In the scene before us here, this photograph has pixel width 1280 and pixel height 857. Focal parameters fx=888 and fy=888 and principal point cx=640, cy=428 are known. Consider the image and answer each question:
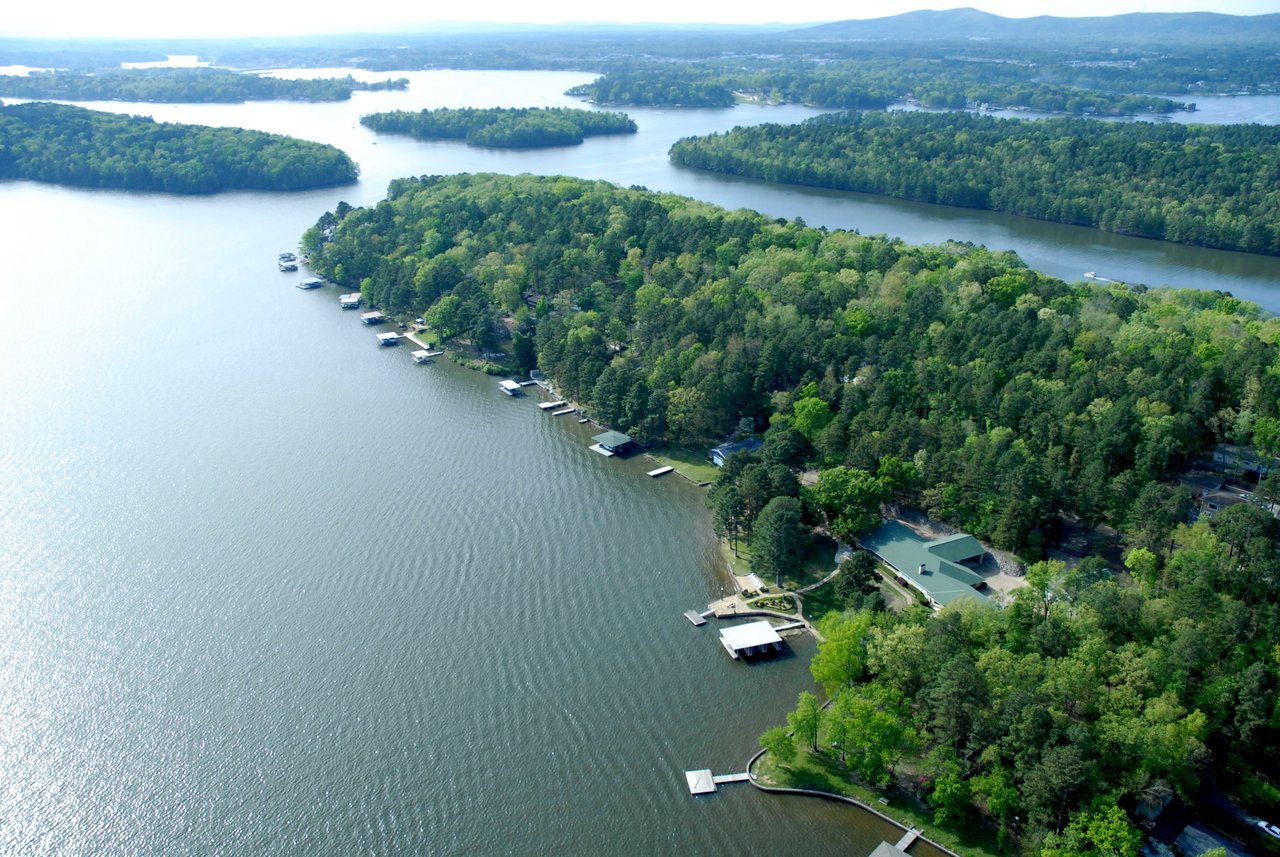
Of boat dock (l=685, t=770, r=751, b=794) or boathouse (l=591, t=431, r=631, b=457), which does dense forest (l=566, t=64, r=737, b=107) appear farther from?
boat dock (l=685, t=770, r=751, b=794)

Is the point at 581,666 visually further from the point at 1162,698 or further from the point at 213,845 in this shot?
the point at 1162,698

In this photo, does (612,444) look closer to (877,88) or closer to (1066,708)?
(1066,708)

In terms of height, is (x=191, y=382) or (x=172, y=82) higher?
(x=172, y=82)

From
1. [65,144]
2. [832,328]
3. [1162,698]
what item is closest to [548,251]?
[832,328]

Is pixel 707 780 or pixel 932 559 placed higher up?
pixel 932 559

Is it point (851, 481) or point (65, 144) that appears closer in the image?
point (851, 481)

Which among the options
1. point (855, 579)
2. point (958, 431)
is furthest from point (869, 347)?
point (855, 579)

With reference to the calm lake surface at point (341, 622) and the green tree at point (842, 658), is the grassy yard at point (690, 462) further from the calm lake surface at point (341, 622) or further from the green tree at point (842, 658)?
the green tree at point (842, 658)
